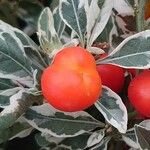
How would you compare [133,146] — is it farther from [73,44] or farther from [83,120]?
[73,44]

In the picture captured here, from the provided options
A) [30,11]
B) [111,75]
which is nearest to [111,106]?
[111,75]

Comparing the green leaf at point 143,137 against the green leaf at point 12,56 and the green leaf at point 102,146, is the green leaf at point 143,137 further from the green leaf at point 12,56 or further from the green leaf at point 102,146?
the green leaf at point 12,56

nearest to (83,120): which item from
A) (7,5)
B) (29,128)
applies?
(29,128)

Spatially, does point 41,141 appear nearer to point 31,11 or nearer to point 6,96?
point 6,96

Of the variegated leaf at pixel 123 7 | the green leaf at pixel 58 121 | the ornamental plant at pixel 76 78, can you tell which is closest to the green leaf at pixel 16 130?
the ornamental plant at pixel 76 78

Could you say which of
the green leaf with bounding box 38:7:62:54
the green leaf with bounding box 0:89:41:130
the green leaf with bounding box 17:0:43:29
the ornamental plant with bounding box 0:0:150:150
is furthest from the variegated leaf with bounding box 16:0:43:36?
the green leaf with bounding box 0:89:41:130

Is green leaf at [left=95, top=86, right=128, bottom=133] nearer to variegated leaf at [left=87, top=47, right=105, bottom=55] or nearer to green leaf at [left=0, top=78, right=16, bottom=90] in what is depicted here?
variegated leaf at [left=87, top=47, right=105, bottom=55]
